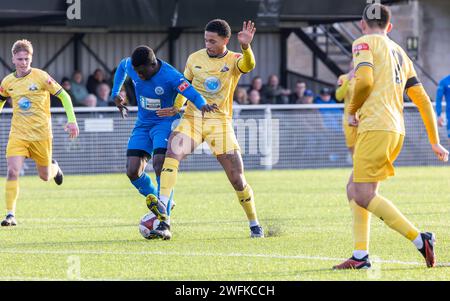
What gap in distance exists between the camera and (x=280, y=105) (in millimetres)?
24906

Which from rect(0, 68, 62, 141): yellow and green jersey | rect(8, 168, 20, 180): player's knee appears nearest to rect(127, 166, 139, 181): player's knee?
rect(0, 68, 62, 141): yellow and green jersey

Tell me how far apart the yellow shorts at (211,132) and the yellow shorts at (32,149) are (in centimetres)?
271

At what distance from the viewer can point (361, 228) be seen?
8797 millimetres

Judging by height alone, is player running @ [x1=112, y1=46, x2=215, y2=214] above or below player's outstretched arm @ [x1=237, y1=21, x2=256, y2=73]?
below

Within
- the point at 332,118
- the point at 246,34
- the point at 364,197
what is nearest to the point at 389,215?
the point at 364,197

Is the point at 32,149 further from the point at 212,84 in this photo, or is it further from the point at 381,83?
the point at 381,83

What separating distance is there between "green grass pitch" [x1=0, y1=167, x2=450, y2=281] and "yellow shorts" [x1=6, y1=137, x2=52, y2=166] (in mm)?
758

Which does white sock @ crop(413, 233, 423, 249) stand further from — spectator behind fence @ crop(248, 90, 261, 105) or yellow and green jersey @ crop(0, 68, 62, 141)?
spectator behind fence @ crop(248, 90, 261, 105)

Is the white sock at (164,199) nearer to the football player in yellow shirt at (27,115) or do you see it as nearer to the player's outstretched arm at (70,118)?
the player's outstretched arm at (70,118)

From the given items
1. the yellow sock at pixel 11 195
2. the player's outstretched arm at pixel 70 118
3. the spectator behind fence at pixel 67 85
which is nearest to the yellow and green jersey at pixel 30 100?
the player's outstretched arm at pixel 70 118

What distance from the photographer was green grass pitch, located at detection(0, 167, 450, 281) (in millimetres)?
8734

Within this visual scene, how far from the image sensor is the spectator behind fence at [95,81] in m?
25.7
